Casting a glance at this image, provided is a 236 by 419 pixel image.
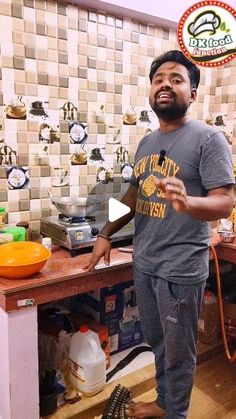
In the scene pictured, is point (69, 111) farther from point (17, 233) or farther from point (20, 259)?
point (20, 259)

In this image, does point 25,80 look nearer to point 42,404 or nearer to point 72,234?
point 72,234

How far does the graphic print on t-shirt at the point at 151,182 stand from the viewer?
120cm

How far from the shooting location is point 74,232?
1513mm

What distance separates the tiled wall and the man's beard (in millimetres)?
738

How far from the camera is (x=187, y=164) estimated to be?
45.2 inches

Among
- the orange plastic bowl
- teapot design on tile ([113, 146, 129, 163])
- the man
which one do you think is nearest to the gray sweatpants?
the man

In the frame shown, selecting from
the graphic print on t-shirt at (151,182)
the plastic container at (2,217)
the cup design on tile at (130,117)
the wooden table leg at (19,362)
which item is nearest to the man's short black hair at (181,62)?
the graphic print on t-shirt at (151,182)

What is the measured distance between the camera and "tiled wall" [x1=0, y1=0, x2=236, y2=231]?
5.32 feet

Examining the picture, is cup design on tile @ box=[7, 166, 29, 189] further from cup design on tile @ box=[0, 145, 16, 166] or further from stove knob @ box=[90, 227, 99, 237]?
stove knob @ box=[90, 227, 99, 237]

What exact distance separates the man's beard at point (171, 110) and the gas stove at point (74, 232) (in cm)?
62

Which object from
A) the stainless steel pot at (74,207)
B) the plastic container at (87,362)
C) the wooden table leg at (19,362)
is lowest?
the plastic container at (87,362)

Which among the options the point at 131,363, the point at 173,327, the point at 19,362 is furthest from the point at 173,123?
the point at 131,363

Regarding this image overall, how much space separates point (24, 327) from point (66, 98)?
1.16m

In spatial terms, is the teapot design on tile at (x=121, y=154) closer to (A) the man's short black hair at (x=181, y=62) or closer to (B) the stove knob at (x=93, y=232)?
(B) the stove knob at (x=93, y=232)
